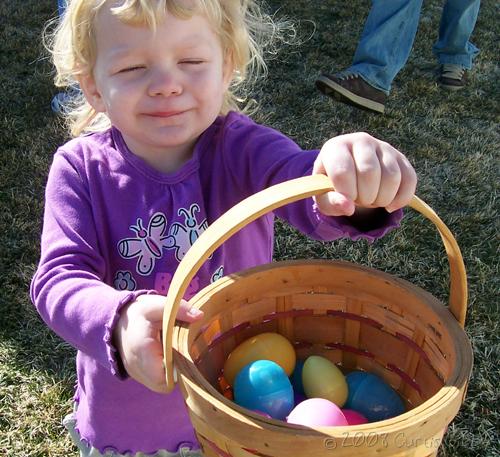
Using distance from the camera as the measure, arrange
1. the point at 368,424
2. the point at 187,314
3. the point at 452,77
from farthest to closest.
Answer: the point at 452,77 → the point at 187,314 → the point at 368,424

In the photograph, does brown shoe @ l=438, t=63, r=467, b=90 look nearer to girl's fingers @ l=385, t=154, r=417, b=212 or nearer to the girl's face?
the girl's face

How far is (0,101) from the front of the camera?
3037mm

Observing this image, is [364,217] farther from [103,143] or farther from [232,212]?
[103,143]

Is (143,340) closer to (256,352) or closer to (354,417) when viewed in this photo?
(256,352)

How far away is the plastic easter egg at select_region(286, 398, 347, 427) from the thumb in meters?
0.33

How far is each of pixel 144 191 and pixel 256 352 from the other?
0.36 meters

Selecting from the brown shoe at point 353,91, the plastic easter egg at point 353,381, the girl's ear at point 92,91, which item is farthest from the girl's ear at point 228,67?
the brown shoe at point 353,91

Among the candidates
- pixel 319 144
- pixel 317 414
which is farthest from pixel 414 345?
pixel 319 144

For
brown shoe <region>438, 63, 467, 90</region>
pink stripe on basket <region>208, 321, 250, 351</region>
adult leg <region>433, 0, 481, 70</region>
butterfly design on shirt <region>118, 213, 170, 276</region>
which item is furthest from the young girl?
adult leg <region>433, 0, 481, 70</region>

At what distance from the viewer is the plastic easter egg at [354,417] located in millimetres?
1178

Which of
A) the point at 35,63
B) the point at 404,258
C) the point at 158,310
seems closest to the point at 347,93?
the point at 404,258

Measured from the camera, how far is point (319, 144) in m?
2.74

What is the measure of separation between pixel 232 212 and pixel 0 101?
2525 mm

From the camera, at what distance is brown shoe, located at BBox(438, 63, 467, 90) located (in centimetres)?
332
